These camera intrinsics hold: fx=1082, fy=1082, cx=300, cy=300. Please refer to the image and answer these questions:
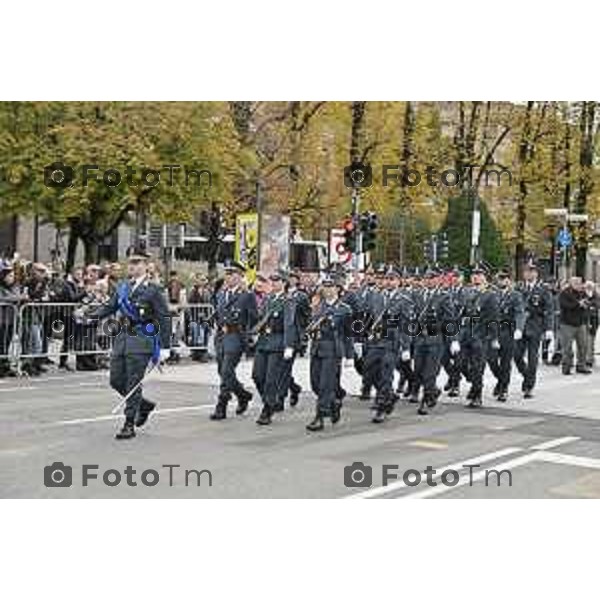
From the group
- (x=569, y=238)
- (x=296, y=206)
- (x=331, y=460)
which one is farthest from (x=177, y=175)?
(x=569, y=238)

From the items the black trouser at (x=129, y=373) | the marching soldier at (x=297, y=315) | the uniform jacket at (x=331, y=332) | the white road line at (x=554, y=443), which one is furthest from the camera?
the marching soldier at (x=297, y=315)

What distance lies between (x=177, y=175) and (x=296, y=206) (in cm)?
192

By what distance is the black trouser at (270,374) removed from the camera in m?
11.0

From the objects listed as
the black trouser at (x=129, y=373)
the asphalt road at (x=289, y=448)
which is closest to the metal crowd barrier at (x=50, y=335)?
the asphalt road at (x=289, y=448)

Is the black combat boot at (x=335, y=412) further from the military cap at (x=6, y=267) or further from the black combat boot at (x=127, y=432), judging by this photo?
the military cap at (x=6, y=267)

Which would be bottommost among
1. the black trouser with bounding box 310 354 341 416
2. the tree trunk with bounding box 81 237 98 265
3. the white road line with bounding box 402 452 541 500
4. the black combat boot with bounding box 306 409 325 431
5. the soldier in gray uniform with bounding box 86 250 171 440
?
the white road line with bounding box 402 452 541 500

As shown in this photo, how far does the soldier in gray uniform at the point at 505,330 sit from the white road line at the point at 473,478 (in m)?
3.82

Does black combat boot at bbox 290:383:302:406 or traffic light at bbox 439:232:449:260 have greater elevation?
traffic light at bbox 439:232:449:260

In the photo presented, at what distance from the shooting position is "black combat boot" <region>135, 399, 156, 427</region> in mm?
10164

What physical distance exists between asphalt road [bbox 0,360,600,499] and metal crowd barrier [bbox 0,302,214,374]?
0.80m

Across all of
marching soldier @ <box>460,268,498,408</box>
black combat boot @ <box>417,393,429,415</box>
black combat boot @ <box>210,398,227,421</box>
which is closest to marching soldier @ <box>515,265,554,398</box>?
marching soldier @ <box>460,268,498,408</box>

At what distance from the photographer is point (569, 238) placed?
18484 millimetres

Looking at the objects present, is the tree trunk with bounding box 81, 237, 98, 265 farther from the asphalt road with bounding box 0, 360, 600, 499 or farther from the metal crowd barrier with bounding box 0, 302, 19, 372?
the asphalt road with bounding box 0, 360, 600, 499

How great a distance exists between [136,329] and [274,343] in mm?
1827
